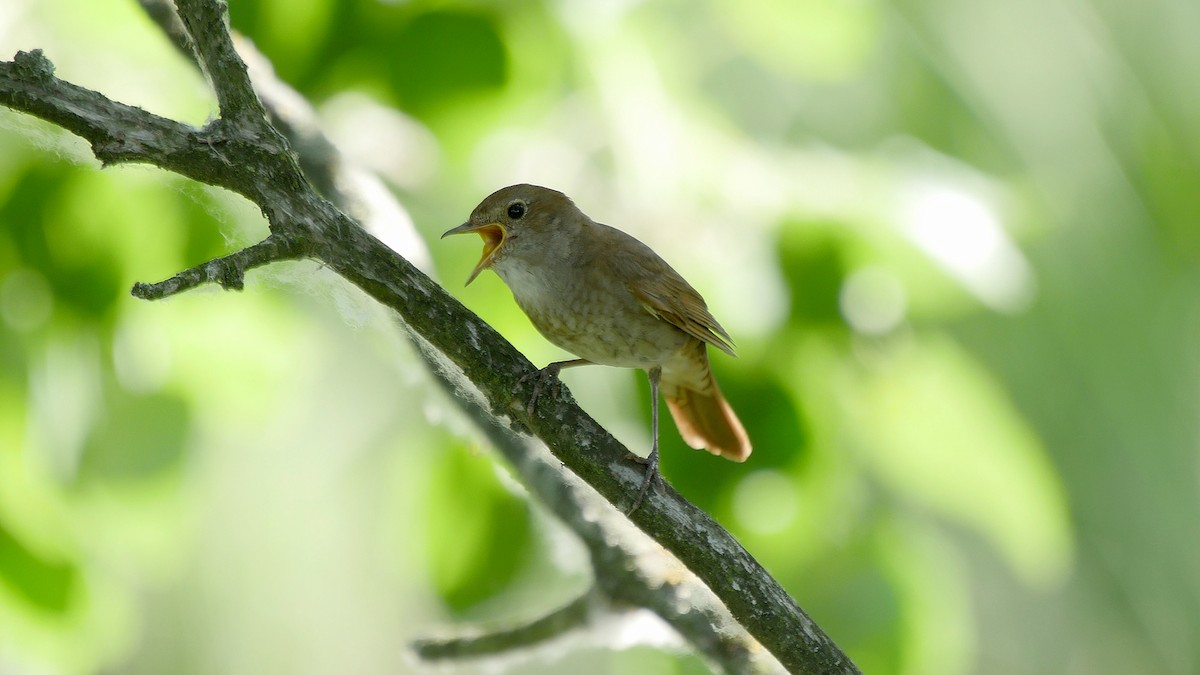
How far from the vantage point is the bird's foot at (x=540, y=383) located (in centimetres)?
128

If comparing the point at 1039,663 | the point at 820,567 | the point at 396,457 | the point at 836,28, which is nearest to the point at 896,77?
the point at 836,28

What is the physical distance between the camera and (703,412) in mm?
1959

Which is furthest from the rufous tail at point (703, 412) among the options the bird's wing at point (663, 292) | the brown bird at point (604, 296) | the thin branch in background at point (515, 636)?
the thin branch in background at point (515, 636)

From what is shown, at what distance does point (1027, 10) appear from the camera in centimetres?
252

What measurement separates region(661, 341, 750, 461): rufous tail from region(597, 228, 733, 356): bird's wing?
0.36ft

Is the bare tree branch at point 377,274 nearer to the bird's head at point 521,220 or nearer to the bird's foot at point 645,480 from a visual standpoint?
the bird's foot at point 645,480

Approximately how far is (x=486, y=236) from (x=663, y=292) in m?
0.35

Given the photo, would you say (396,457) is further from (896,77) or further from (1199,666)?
(1199,666)

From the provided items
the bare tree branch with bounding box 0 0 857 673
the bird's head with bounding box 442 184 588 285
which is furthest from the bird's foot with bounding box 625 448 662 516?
the bird's head with bounding box 442 184 588 285

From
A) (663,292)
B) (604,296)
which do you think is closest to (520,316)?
(604,296)

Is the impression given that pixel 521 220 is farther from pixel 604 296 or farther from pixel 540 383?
pixel 540 383

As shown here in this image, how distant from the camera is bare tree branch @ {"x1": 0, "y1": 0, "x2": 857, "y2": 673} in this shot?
1.07 meters

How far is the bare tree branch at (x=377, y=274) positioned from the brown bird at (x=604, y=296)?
1.25ft

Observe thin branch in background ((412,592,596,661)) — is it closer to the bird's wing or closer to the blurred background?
the blurred background
